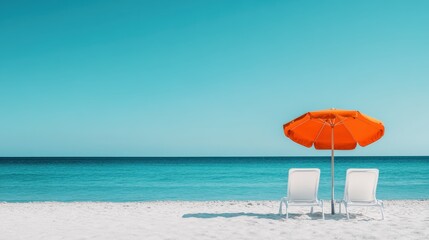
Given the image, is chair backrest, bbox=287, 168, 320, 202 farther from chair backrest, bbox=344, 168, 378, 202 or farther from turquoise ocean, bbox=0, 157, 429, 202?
turquoise ocean, bbox=0, 157, 429, 202

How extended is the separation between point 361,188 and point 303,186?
38.0 inches

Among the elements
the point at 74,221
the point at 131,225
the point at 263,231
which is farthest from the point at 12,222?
the point at 263,231

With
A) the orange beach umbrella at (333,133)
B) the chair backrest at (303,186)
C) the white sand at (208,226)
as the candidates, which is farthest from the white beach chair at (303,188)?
the orange beach umbrella at (333,133)

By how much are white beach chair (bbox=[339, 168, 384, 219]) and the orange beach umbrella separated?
44cm

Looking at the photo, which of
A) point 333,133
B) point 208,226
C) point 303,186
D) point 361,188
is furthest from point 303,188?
point 208,226

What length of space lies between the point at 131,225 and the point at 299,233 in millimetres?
2665

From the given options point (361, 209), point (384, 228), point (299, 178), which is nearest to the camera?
point (384, 228)

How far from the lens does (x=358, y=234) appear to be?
5992mm

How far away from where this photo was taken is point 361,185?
7.28 meters

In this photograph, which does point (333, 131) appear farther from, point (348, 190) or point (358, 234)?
point (358, 234)

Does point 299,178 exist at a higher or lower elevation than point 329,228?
higher

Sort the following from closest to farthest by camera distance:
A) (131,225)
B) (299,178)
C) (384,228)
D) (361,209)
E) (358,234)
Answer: (358,234) < (384,228) < (131,225) < (299,178) < (361,209)

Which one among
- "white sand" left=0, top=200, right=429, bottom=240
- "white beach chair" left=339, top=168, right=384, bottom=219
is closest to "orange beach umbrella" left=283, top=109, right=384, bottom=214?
"white beach chair" left=339, top=168, right=384, bottom=219

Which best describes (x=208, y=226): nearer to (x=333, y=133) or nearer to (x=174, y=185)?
(x=333, y=133)
